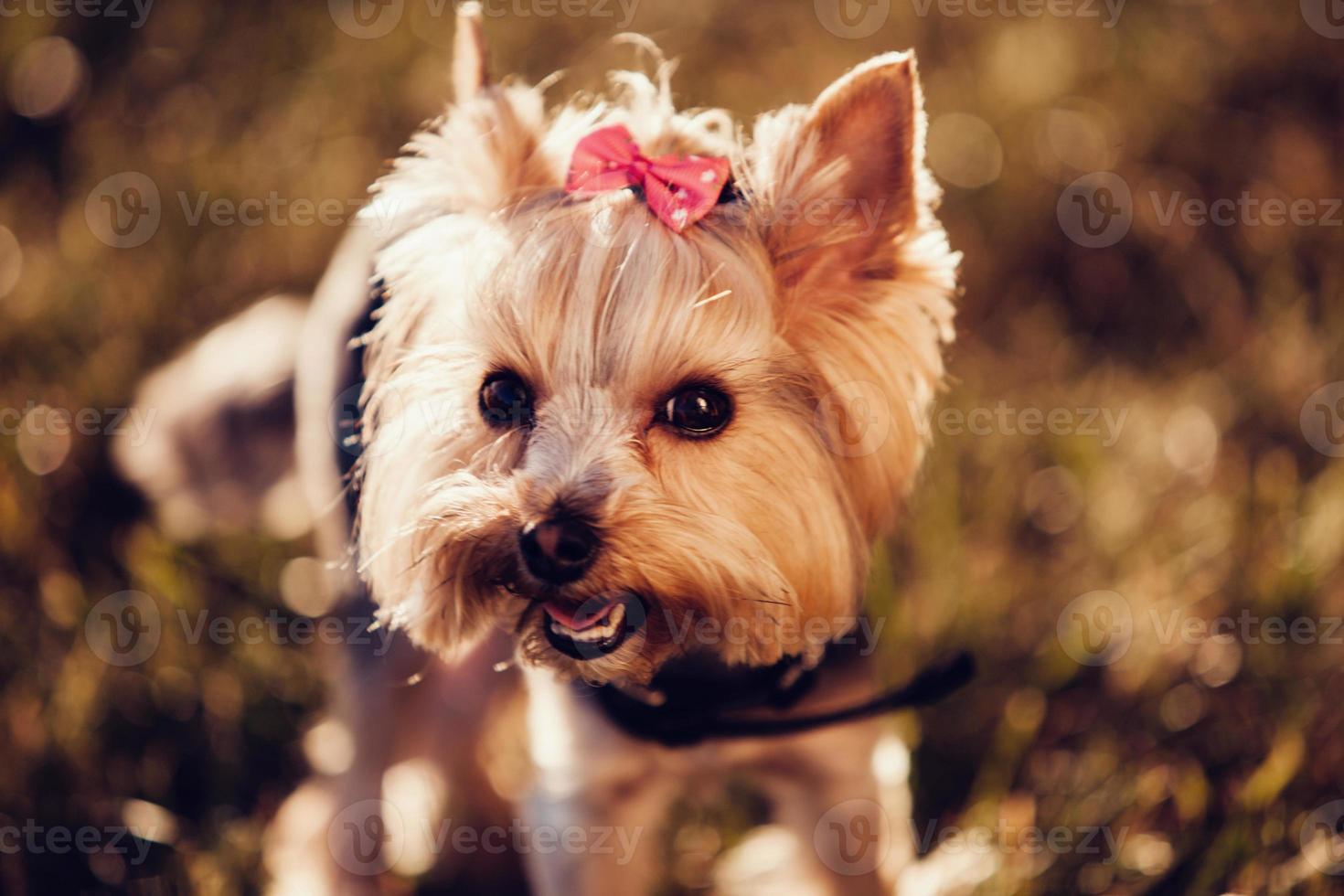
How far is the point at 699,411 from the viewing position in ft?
5.54

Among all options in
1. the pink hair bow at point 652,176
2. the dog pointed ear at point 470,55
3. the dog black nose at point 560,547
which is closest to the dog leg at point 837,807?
the dog black nose at point 560,547

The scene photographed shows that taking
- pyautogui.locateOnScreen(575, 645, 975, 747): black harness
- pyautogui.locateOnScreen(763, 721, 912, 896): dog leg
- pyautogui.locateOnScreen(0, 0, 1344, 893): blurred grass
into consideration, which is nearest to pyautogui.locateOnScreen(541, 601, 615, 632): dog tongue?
pyautogui.locateOnScreen(575, 645, 975, 747): black harness

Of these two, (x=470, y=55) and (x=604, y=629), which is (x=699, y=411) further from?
(x=470, y=55)

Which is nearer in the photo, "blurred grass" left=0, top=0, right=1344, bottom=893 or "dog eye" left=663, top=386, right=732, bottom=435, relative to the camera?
"dog eye" left=663, top=386, right=732, bottom=435

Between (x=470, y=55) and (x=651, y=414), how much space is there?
2.27ft

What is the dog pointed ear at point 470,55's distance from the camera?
1761mm

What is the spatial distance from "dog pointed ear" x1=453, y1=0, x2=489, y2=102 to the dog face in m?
0.04

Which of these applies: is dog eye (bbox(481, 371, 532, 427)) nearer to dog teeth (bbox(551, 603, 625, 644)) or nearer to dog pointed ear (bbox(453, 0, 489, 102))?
dog teeth (bbox(551, 603, 625, 644))

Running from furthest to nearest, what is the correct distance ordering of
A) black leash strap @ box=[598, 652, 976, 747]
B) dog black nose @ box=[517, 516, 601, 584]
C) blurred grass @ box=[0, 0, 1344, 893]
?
blurred grass @ box=[0, 0, 1344, 893] → black leash strap @ box=[598, 652, 976, 747] → dog black nose @ box=[517, 516, 601, 584]

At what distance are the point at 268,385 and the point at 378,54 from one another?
110 inches

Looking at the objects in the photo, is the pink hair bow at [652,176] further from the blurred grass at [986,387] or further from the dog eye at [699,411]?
the blurred grass at [986,387]

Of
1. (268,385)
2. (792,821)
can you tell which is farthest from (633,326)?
(268,385)

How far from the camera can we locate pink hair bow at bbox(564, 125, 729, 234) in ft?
5.45

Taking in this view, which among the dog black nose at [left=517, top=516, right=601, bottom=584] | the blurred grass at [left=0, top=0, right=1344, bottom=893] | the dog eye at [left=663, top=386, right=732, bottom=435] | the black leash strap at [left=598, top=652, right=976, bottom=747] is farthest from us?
the blurred grass at [left=0, top=0, right=1344, bottom=893]
